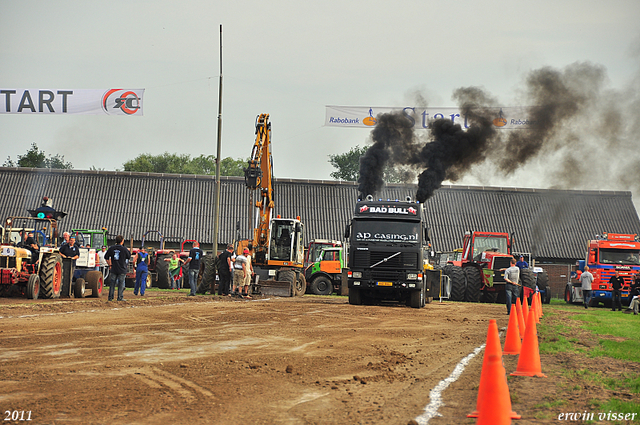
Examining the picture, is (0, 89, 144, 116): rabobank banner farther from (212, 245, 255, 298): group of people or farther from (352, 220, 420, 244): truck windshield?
(352, 220, 420, 244): truck windshield

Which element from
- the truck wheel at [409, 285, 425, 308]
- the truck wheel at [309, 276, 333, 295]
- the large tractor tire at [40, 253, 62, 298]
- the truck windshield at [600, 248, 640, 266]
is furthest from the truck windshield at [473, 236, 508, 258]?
the large tractor tire at [40, 253, 62, 298]

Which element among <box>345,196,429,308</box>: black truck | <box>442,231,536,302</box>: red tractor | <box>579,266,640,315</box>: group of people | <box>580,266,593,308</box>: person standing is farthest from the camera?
<box>442,231,536,302</box>: red tractor

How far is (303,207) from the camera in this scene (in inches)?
2099

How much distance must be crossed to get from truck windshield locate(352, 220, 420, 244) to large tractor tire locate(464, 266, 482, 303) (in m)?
9.29

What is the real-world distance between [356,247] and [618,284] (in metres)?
12.8

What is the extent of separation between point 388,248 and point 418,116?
14805 mm

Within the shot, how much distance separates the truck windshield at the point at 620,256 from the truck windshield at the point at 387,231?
46.6 feet

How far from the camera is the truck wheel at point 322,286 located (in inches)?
1336

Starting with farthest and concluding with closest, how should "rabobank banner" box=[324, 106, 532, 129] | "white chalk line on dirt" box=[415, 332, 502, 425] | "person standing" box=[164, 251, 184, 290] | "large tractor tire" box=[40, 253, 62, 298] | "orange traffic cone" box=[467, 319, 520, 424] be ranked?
1. "person standing" box=[164, 251, 184, 290]
2. "rabobank banner" box=[324, 106, 532, 129]
3. "large tractor tire" box=[40, 253, 62, 298]
4. "white chalk line on dirt" box=[415, 332, 502, 425]
5. "orange traffic cone" box=[467, 319, 520, 424]

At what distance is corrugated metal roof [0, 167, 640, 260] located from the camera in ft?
164

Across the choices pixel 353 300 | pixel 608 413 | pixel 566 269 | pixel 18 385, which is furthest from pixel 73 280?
pixel 566 269

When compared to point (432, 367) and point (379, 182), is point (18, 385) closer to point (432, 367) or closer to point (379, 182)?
point (432, 367)

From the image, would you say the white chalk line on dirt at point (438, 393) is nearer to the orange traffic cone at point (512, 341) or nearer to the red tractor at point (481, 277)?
the orange traffic cone at point (512, 341)

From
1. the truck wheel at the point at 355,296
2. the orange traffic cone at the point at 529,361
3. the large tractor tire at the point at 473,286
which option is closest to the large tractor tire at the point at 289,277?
the truck wheel at the point at 355,296
